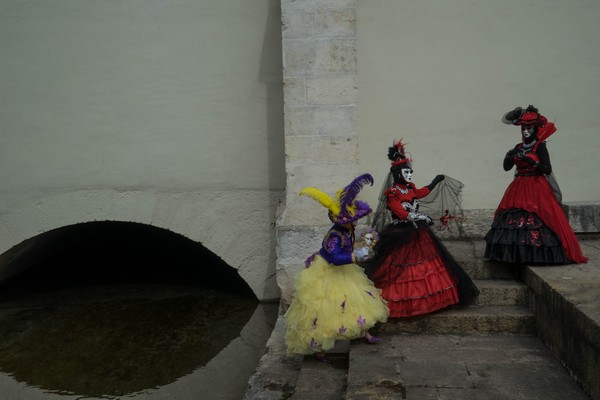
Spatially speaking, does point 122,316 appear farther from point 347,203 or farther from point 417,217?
point 417,217

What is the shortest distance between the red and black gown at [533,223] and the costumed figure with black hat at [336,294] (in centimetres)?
129

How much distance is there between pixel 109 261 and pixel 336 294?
611 cm

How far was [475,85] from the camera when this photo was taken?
21.8 feet

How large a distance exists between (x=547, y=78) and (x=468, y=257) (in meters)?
→ 2.46

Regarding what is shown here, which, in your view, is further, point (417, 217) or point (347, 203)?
point (417, 217)

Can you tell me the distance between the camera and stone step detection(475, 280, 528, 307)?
4875 mm

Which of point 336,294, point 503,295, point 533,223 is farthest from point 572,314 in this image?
point 336,294

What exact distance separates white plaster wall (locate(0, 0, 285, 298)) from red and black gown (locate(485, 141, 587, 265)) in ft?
8.92

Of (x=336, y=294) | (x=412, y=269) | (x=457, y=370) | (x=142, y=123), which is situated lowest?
(x=457, y=370)

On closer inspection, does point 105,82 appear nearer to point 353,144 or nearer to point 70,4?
point 70,4

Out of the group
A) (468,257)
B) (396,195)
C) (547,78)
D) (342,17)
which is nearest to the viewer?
(396,195)

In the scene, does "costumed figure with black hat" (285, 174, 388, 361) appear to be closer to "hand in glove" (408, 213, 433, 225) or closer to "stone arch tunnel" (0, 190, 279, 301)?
"hand in glove" (408, 213, 433, 225)

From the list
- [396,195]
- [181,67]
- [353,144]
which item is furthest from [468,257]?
[181,67]

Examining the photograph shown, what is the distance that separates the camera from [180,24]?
6.82 m
